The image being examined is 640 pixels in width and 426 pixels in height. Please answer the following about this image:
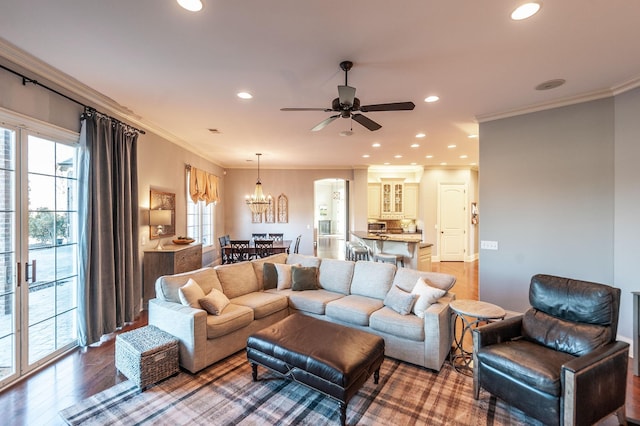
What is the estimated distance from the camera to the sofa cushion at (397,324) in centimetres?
300

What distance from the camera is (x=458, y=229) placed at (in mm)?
9312

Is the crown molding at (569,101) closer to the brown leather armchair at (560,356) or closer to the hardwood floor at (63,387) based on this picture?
the brown leather armchair at (560,356)

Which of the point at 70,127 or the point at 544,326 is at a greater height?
the point at 70,127

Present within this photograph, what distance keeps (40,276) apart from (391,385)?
12.5ft

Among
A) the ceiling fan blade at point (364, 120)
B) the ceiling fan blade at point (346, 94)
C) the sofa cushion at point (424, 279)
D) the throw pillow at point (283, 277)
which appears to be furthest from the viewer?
the throw pillow at point (283, 277)

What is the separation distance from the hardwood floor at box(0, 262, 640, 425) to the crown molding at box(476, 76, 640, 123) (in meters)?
3.14

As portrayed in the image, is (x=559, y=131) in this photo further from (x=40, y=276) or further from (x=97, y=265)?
(x=40, y=276)

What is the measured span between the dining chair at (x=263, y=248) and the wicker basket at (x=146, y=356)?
134 inches

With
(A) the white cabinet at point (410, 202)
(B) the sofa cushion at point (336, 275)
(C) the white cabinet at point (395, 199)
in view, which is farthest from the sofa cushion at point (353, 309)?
(A) the white cabinet at point (410, 202)

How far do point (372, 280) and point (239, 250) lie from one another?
11.4ft

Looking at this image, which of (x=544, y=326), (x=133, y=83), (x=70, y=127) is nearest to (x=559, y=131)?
(x=544, y=326)

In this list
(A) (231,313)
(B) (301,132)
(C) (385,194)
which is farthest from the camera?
(C) (385,194)

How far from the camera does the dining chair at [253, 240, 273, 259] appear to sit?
635 cm

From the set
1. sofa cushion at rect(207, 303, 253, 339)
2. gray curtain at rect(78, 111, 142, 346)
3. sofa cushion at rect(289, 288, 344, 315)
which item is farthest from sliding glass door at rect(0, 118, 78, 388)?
sofa cushion at rect(289, 288, 344, 315)
